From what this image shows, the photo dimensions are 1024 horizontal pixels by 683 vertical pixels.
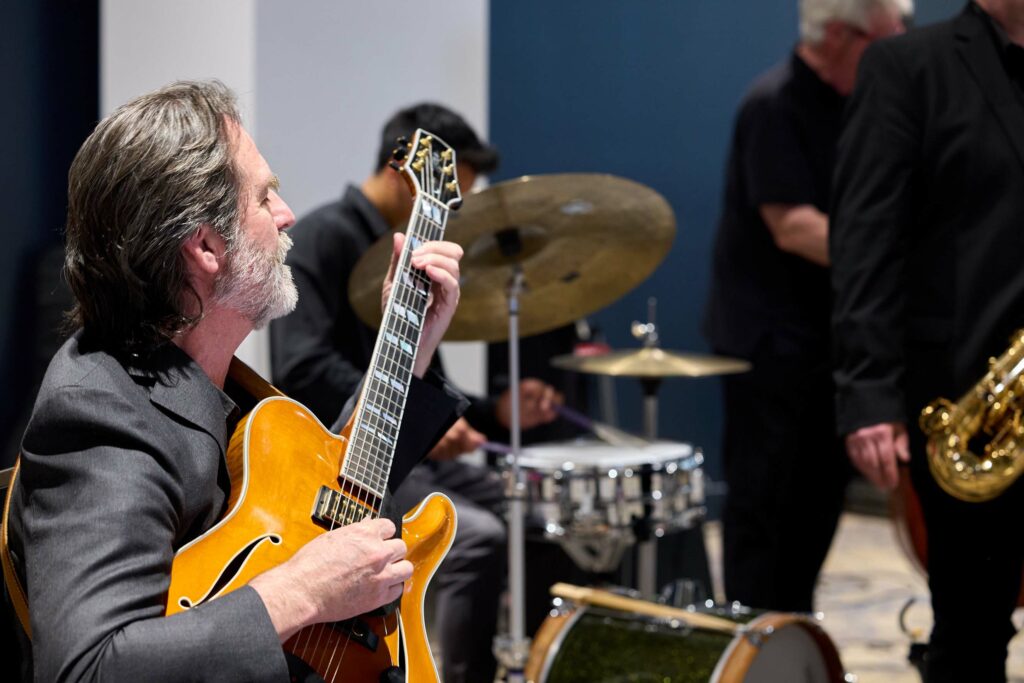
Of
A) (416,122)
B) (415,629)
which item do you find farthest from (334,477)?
(416,122)

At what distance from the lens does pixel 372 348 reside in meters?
3.22

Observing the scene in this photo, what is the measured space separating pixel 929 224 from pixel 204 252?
4.72 feet

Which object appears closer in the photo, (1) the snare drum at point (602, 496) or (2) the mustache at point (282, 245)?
(2) the mustache at point (282, 245)

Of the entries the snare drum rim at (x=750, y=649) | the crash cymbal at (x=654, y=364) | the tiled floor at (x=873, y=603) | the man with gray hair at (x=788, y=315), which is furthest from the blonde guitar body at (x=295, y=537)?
the man with gray hair at (x=788, y=315)

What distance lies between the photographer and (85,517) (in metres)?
1.31

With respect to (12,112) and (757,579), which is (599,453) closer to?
(757,579)

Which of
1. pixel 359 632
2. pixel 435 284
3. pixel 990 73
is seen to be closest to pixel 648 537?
pixel 990 73

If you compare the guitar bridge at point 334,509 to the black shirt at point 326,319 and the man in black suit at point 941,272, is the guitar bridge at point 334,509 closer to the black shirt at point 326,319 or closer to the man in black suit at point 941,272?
the man in black suit at point 941,272

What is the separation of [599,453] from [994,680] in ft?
4.15

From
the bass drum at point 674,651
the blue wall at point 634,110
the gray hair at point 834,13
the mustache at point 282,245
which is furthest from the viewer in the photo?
the blue wall at point 634,110

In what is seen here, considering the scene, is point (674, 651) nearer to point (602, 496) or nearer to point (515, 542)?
point (515, 542)

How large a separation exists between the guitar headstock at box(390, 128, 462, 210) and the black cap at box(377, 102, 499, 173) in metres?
1.24

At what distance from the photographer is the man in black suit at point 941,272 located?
228 cm

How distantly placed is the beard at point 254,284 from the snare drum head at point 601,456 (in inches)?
62.7
